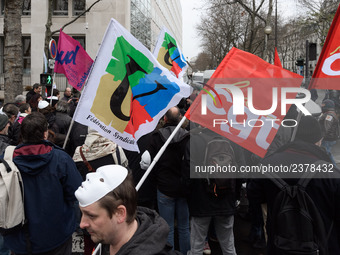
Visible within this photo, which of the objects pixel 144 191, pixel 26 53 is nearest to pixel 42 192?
pixel 144 191

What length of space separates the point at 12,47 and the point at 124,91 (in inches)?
294

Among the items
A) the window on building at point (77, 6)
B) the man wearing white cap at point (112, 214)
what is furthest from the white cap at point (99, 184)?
the window on building at point (77, 6)

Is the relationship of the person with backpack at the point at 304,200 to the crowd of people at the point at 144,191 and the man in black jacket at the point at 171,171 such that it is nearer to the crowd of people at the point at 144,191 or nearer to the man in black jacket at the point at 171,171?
the crowd of people at the point at 144,191

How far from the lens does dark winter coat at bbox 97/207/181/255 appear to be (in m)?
1.68

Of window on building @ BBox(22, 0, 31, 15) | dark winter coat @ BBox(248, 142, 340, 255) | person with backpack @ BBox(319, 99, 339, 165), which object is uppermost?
window on building @ BBox(22, 0, 31, 15)

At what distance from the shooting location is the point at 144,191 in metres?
4.77

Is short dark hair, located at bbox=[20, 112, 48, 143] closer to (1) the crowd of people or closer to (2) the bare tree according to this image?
(1) the crowd of people

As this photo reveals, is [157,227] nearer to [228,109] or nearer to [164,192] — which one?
[228,109]

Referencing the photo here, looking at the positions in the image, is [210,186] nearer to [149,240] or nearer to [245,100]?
[245,100]

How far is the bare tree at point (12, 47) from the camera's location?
974cm

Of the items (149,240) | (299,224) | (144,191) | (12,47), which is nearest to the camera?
(149,240)

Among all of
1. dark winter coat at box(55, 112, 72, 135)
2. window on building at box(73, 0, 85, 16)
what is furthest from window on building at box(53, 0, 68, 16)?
dark winter coat at box(55, 112, 72, 135)

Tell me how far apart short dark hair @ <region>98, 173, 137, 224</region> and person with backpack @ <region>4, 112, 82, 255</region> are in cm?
136

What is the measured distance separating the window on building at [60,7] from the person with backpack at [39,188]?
24500 millimetres
